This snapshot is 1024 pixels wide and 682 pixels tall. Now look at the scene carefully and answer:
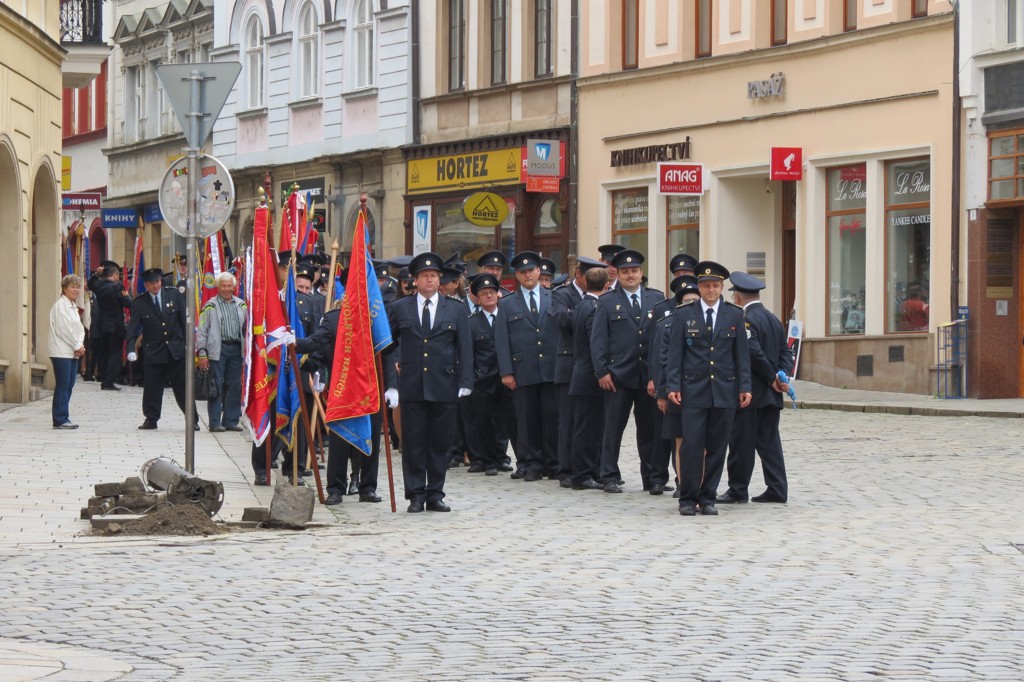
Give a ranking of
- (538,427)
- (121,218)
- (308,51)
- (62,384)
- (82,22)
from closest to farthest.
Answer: (538,427) < (62,384) < (82,22) < (308,51) < (121,218)

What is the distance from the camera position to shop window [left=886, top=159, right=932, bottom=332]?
29688mm

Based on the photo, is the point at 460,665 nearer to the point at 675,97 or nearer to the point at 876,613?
the point at 876,613

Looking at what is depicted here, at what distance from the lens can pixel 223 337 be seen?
895 inches

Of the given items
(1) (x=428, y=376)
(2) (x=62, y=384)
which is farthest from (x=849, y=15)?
(1) (x=428, y=376)

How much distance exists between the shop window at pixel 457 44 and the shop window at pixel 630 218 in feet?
18.7

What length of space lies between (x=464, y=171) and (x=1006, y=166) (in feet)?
46.4

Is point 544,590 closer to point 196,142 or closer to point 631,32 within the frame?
point 196,142

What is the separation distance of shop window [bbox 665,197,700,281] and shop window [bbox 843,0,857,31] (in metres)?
4.33

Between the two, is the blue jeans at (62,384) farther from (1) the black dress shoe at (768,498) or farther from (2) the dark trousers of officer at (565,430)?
(1) the black dress shoe at (768,498)

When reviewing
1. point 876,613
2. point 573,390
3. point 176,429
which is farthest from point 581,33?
point 876,613

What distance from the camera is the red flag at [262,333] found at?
15789 millimetres

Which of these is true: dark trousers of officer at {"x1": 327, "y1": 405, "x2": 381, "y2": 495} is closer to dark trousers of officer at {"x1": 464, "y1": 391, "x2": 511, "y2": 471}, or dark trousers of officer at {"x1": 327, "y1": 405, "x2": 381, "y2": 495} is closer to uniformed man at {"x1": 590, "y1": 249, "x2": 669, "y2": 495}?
uniformed man at {"x1": 590, "y1": 249, "x2": 669, "y2": 495}

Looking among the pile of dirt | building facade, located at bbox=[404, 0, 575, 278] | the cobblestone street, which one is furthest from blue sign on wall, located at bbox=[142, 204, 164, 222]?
the pile of dirt

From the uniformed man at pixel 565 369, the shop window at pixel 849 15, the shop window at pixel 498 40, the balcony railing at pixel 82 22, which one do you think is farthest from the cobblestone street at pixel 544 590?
the shop window at pixel 498 40
